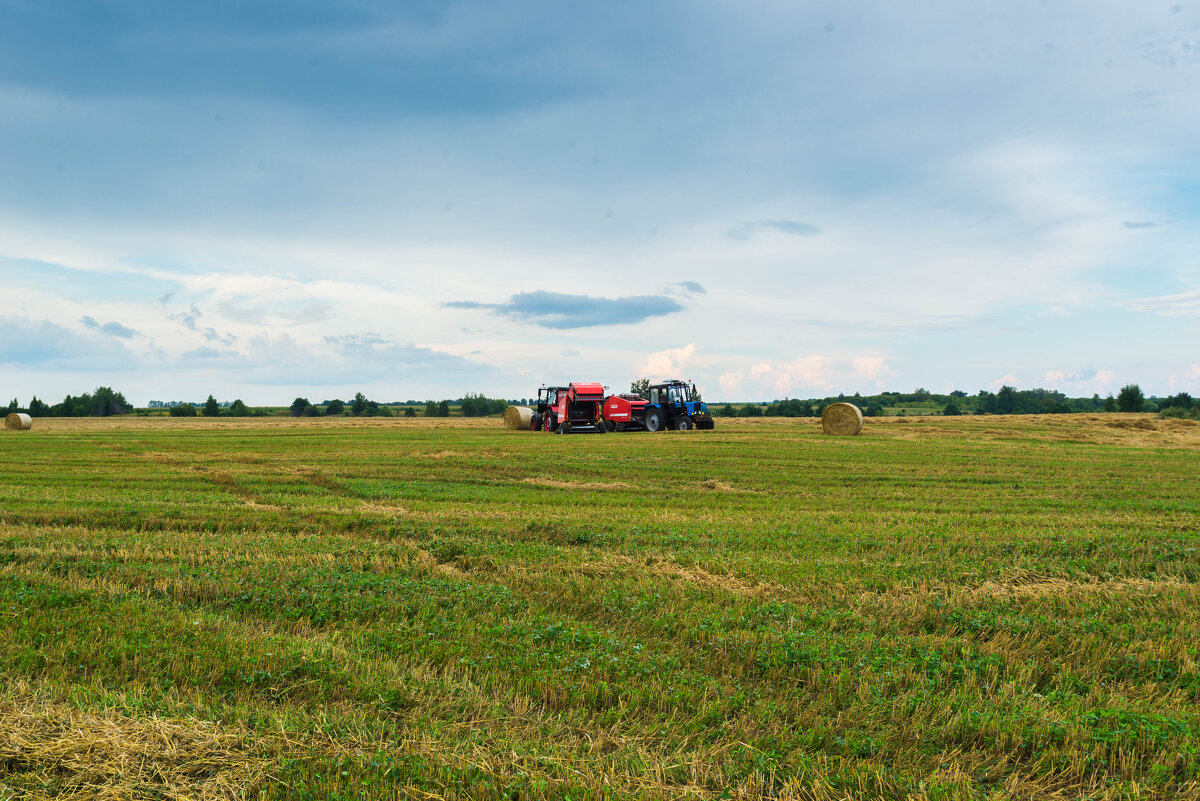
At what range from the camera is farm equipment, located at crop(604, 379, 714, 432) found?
38.5 meters

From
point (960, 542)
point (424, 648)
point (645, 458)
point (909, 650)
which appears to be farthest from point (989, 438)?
point (424, 648)

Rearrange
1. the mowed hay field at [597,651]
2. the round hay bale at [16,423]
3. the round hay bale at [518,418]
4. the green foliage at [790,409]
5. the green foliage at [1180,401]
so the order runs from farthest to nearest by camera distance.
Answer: the green foliage at [790,409] < the green foliage at [1180,401] < the round hay bale at [16,423] < the round hay bale at [518,418] < the mowed hay field at [597,651]

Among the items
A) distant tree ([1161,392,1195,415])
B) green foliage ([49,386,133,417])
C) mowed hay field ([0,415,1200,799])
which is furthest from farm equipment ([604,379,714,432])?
green foliage ([49,386,133,417])

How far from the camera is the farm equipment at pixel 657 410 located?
38531 mm

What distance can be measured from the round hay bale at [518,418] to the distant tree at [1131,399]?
53.5 metres

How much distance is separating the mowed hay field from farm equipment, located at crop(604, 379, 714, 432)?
25.3 metres

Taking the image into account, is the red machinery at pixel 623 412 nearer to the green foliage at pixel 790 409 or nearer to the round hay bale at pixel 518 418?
Answer: the round hay bale at pixel 518 418

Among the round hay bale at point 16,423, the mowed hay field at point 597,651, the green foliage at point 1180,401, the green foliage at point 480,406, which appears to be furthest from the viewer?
the green foliage at point 480,406

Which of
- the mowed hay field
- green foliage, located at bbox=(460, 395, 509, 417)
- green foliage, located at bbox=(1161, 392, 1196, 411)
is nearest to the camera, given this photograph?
the mowed hay field

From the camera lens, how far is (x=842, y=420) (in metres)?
36.1

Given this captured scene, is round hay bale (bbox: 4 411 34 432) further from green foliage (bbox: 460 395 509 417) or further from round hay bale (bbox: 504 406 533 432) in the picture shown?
green foliage (bbox: 460 395 509 417)

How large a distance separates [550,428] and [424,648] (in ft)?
110

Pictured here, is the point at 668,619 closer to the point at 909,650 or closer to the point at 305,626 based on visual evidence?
the point at 909,650

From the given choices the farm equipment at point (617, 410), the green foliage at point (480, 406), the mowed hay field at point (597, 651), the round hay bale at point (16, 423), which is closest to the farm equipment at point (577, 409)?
the farm equipment at point (617, 410)
